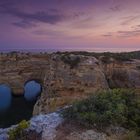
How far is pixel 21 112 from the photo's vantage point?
3325 cm

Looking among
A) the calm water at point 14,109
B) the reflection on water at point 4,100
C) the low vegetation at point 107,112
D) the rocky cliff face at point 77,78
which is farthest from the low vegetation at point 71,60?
the low vegetation at point 107,112

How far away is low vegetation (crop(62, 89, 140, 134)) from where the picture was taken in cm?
739

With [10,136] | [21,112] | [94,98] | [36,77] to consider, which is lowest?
[21,112]

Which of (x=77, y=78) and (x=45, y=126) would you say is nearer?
(x=45, y=126)

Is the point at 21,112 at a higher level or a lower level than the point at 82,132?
lower

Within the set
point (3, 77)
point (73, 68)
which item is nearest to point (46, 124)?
point (73, 68)

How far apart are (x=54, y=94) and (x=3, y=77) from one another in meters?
18.4

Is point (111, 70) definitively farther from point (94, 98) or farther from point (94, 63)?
point (94, 98)

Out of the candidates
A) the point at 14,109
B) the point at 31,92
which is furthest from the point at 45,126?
the point at 31,92

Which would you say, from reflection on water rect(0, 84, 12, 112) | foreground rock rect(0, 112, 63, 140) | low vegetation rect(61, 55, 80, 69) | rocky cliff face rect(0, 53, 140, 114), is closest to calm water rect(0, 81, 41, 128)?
reflection on water rect(0, 84, 12, 112)

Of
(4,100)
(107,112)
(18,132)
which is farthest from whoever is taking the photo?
(4,100)

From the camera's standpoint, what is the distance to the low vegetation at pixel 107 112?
739 cm

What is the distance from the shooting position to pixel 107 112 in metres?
7.45

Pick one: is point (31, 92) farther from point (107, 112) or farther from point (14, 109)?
point (107, 112)
